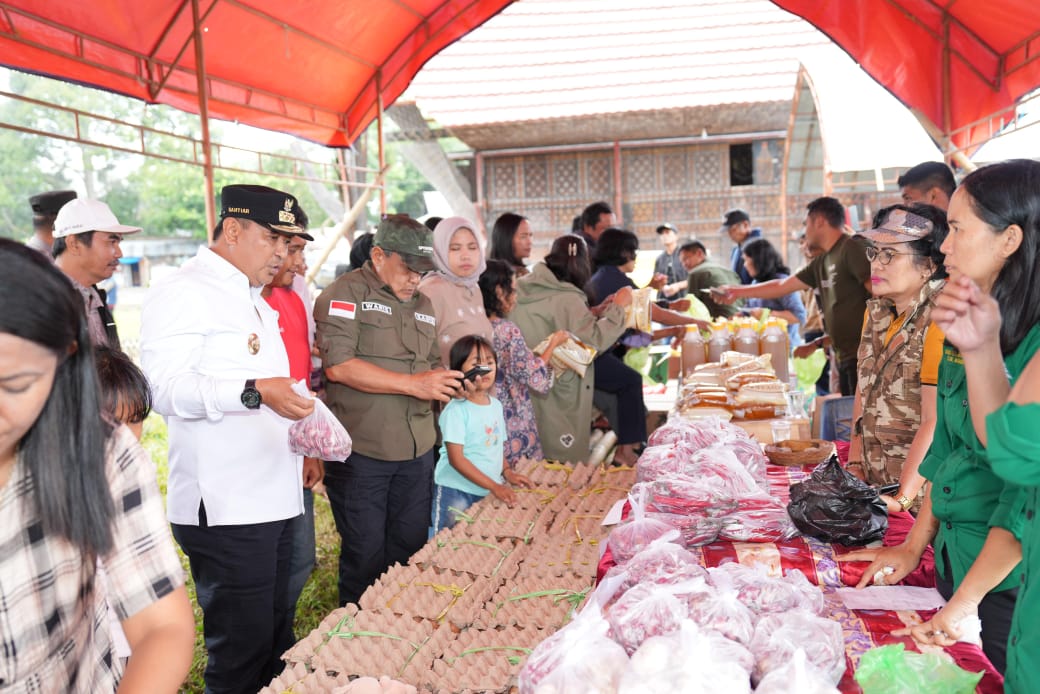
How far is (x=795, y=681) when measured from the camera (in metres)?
1.22

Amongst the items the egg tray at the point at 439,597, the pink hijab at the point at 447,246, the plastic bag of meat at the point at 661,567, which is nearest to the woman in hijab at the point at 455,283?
the pink hijab at the point at 447,246

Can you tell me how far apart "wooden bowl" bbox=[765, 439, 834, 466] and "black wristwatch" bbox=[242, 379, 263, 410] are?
5.76 ft

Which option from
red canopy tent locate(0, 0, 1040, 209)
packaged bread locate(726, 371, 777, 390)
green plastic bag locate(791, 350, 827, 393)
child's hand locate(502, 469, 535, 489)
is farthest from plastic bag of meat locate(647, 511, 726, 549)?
red canopy tent locate(0, 0, 1040, 209)

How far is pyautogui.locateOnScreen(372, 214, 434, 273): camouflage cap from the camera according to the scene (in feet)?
10.2

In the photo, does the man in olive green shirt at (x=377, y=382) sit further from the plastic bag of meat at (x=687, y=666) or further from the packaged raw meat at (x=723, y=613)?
the plastic bag of meat at (x=687, y=666)

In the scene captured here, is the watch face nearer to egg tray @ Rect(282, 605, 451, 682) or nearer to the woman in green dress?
egg tray @ Rect(282, 605, 451, 682)

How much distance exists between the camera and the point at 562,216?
39.9 feet

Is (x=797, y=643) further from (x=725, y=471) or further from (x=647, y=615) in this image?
(x=725, y=471)

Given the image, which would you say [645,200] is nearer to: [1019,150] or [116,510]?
[1019,150]

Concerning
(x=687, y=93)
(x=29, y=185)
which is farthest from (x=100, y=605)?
(x=29, y=185)

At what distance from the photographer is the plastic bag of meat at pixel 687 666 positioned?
121cm

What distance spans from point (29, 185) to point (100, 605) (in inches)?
1056

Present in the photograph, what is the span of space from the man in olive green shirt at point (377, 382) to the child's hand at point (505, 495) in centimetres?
39

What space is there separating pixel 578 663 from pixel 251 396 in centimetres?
135
